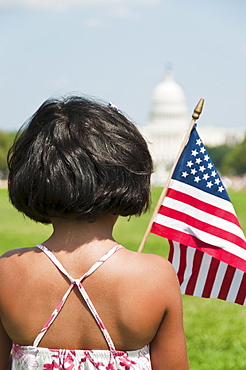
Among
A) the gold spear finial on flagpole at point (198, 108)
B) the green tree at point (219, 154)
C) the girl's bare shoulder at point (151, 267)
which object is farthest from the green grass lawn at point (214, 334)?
the green tree at point (219, 154)

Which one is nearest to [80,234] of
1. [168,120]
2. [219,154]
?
[219,154]

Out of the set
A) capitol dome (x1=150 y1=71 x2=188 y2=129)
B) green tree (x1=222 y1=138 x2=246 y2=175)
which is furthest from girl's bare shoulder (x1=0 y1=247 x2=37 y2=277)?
capitol dome (x1=150 y1=71 x2=188 y2=129)

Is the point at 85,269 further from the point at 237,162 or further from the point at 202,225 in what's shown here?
the point at 237,162

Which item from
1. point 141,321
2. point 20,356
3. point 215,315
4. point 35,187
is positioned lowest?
point 215,315

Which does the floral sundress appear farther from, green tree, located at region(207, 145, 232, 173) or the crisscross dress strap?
green tree, located at region(207, 145, 232, 173)

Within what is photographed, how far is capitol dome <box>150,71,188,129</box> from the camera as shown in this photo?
11456cm

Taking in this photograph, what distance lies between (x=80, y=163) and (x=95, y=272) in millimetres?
276

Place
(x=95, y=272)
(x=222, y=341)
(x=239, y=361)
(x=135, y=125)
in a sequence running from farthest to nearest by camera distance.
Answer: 1. (x=222, y=341)
2. (x=239, y=361)
3. (x=135, y=125)
4. (x=95, y=272)

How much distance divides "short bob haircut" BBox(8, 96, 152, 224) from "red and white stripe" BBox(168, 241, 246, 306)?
4.56ft

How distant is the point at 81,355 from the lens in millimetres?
1709

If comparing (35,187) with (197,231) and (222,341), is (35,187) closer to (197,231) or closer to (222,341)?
(197,231)

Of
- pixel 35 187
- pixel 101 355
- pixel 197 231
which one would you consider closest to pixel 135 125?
pixel 35 187

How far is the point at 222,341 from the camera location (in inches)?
209

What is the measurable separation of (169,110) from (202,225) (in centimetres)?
11299
